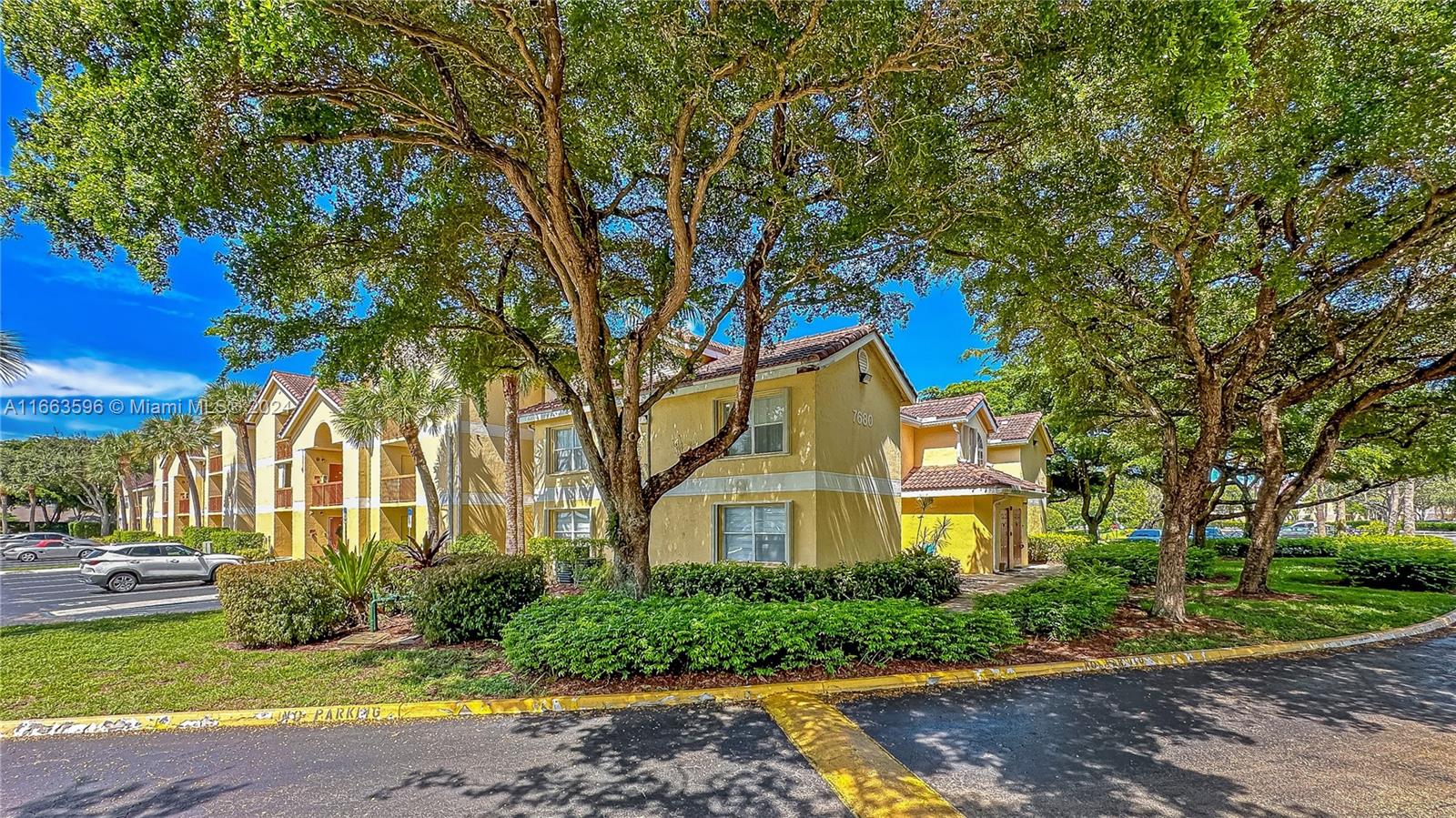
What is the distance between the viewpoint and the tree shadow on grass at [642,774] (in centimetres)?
473

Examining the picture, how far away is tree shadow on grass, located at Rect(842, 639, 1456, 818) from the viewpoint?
16.0ft

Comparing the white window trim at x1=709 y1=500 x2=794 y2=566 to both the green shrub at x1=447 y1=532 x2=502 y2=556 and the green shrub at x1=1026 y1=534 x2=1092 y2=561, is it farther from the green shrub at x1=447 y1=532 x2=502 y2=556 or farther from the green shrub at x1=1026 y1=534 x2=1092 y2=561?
the green shrub at x1=1026 y1=534 x2=1092 y2=561

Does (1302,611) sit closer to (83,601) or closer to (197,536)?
(83,601)

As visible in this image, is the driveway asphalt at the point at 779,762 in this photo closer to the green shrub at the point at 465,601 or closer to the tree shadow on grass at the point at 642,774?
the tree shadow on grass at the point at 642,774

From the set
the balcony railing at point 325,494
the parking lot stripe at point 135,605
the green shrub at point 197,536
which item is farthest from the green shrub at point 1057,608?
the green shrub at point 197,536

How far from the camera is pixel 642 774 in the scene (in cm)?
527

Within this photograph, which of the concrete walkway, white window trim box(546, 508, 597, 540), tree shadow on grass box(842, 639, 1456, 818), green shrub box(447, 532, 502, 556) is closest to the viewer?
tree shadow on grass box(842, 639, 1456, 818)

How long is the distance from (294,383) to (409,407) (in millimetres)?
15228

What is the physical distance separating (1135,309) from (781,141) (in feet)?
23.0

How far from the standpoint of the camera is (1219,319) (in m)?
14.5

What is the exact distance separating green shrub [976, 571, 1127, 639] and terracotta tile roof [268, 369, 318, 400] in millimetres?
32356

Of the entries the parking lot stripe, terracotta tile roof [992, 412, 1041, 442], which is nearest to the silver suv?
the parking lot stripe

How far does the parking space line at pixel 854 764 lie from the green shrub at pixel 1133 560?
12894mm

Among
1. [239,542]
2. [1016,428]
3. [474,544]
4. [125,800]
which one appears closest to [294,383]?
[239,542]
